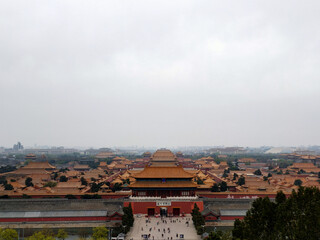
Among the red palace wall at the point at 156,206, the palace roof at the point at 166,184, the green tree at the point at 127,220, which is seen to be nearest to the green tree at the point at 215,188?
the palace roof at the point at 166,184

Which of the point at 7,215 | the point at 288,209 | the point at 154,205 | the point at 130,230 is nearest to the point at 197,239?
the point at 130,230

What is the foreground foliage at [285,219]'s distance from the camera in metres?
16.2

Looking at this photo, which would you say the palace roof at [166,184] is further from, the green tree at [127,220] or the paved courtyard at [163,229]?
the green tree at [127,220]

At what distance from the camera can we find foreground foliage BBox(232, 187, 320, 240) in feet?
53.3

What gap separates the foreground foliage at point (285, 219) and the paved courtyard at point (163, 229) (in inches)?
392

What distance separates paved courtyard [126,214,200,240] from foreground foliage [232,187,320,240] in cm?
996

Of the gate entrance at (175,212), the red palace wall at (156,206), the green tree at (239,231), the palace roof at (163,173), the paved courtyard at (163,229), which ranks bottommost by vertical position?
the paved courtyard at (163,229)

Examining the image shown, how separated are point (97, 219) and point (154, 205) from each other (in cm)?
684

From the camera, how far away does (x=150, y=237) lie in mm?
26953

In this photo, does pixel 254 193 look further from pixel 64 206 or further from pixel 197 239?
pixel 64 206

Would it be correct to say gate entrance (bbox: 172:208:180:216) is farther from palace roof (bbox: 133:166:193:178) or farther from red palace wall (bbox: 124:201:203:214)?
palace roof (bbox: 133:166:193:178)

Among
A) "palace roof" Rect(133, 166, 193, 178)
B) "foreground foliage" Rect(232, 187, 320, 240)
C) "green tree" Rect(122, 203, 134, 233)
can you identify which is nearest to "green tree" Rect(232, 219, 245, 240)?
"foreground foliage" Rect(232, 187, 320, 240)

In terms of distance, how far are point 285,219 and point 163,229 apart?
1422cm

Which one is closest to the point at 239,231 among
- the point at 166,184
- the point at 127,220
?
the point at 127,220
